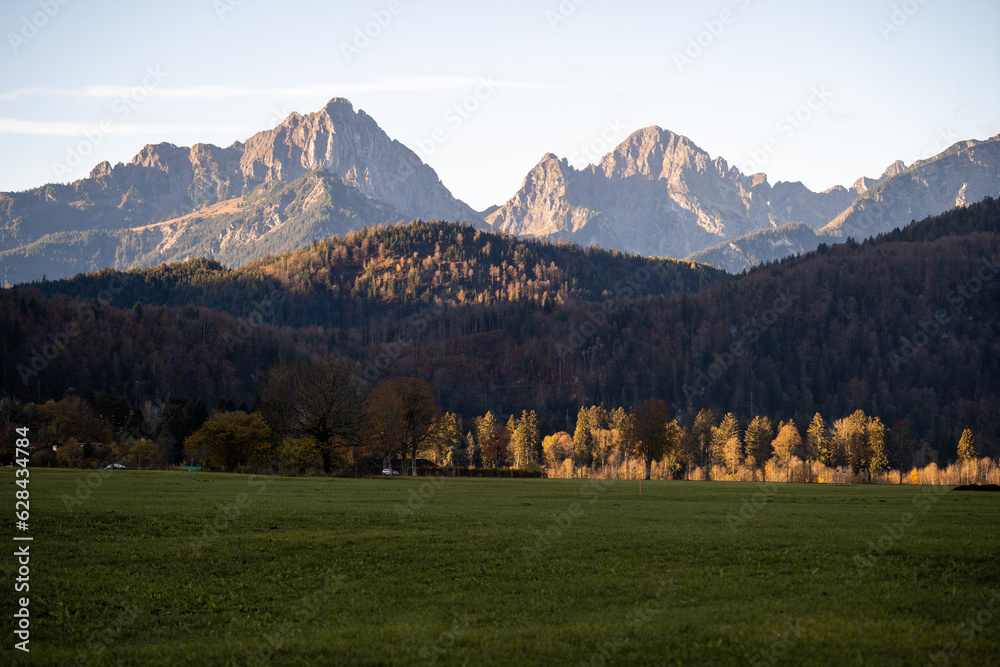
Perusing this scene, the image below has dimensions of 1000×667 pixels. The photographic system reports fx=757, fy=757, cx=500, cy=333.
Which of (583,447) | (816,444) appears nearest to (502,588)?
(583,447)

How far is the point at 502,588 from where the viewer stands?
927 inches

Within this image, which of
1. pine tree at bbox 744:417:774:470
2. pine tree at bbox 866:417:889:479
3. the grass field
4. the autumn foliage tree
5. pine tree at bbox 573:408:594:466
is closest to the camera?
the grass field

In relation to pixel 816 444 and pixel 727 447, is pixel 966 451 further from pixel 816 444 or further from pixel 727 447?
pixel 727 447

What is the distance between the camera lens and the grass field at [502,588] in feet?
58.5

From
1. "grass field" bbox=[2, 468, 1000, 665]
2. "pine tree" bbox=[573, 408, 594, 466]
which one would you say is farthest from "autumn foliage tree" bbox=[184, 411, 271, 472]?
"pine tree" bbox=[573, 408, 594, 466]

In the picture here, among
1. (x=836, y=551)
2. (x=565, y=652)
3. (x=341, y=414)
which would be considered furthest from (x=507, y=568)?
(x=341, y=414)

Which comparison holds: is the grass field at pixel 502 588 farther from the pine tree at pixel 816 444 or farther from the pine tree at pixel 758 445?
the pine tree at pixel 758 445

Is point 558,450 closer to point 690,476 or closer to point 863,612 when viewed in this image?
point 690,476

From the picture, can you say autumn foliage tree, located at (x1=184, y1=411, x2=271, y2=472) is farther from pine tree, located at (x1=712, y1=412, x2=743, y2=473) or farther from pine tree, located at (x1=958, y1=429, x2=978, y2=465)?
pine tree, located at (x1=958, y1=429, x2=978, y2=465)

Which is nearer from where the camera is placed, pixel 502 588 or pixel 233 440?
pixel 502 588

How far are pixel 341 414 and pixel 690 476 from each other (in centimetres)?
10271

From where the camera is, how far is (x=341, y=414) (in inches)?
3659

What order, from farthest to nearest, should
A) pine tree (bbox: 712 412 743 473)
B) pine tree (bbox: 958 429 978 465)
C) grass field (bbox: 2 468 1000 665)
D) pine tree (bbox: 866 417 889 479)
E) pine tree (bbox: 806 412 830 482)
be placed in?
pine tree (bbox: 712 412 743 473)
pine tree (bbox: 958 429 978 465)
pine tree (bbox: 806 412 830 482)
pine tree (bbox: 866 417 889 479)
grass field (bbox: 2 468 1000 665)

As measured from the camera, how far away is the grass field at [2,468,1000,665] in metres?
17.8
